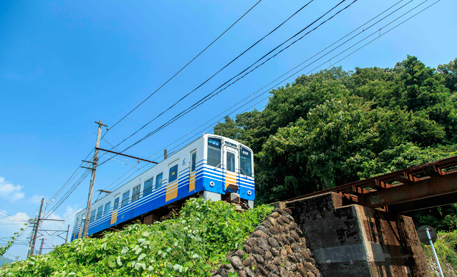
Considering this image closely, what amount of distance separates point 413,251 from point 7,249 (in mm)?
11797

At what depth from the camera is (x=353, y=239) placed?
6.18 meters

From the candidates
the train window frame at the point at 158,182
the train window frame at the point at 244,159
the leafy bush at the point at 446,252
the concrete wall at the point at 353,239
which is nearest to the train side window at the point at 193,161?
the train window frame at the point at 244,159

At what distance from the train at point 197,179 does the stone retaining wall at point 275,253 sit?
247 centimetres

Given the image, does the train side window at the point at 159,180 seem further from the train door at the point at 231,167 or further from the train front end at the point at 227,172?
the train door at the point at 231,167

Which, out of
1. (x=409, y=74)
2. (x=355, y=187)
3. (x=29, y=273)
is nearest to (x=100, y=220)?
(x=29, y=273)

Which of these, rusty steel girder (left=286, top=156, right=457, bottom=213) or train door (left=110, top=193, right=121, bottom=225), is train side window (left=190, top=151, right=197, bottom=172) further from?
train door (left=110, top=193, right=121, bottom=225)

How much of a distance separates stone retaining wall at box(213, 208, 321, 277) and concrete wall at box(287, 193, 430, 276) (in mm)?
320

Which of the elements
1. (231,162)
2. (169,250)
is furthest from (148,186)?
(169,250)

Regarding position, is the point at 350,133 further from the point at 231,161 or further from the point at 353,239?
the point at 353,239

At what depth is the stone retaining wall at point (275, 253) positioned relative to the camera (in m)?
5.34

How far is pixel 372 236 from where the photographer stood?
6.49m

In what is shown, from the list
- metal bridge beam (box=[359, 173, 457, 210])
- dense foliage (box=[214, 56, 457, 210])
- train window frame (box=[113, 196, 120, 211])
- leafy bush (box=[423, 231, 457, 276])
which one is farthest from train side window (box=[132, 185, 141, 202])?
leafy bush (box=[423, 231, 457, 276])

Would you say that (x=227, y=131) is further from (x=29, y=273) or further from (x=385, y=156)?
(x=29, y=273)

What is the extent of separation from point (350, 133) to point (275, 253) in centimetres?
1091
